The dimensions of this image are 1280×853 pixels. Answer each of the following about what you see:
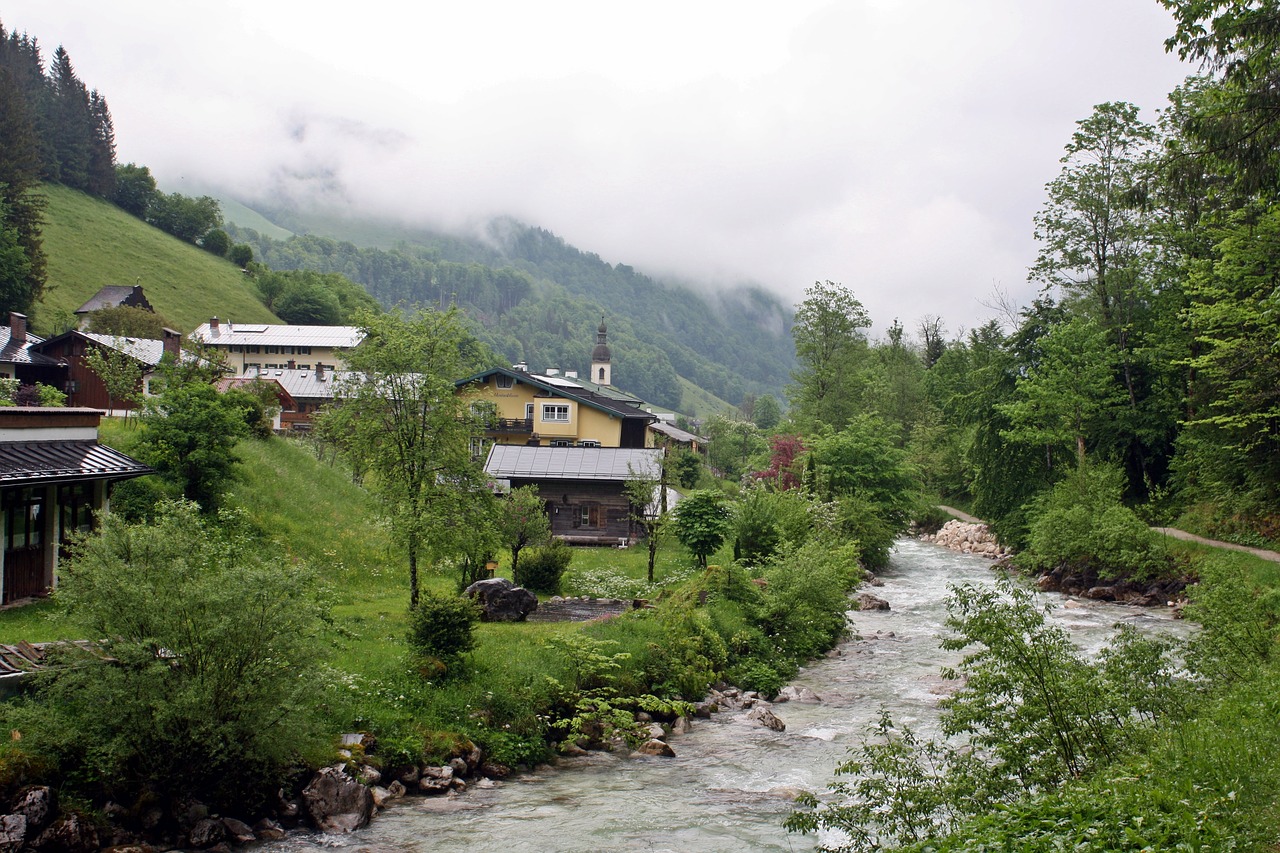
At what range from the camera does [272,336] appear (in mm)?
93438

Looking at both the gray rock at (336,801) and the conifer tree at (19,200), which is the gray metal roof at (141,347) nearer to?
the conifer tree at (19,200)

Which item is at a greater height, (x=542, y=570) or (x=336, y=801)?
(x=542, y=570)

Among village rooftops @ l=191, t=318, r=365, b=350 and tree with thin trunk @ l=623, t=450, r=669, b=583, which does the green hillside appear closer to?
village rooftops @ l=191, t=318, r=365, b=350

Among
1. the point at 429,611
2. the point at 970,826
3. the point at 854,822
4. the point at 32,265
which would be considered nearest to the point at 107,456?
Result: the point at 429,611

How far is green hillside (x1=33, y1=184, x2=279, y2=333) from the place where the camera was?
91.4m

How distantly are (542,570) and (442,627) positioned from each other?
11066mm

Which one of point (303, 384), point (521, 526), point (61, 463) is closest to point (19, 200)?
point (303, 384)

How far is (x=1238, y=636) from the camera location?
15188mm

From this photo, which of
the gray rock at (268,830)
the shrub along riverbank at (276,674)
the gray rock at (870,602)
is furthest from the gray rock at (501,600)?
the gray rock at (870,602)

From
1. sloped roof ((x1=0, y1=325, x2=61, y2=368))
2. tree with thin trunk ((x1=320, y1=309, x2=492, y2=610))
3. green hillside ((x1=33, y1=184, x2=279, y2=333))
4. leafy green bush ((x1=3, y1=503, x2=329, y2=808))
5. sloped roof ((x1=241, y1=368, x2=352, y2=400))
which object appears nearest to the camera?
leafy green bush ((x1=3, y1=503, x2=329, y2=808))

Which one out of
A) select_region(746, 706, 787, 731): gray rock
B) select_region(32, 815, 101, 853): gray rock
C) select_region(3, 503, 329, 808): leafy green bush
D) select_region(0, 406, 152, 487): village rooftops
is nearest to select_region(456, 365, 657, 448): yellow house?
select_region(0, 406, 152, 487): village rooftops

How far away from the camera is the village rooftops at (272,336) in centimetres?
9188

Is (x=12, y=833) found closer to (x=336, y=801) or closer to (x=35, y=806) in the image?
(x=35, y=806)

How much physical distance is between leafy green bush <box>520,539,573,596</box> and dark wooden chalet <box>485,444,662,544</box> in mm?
10888
